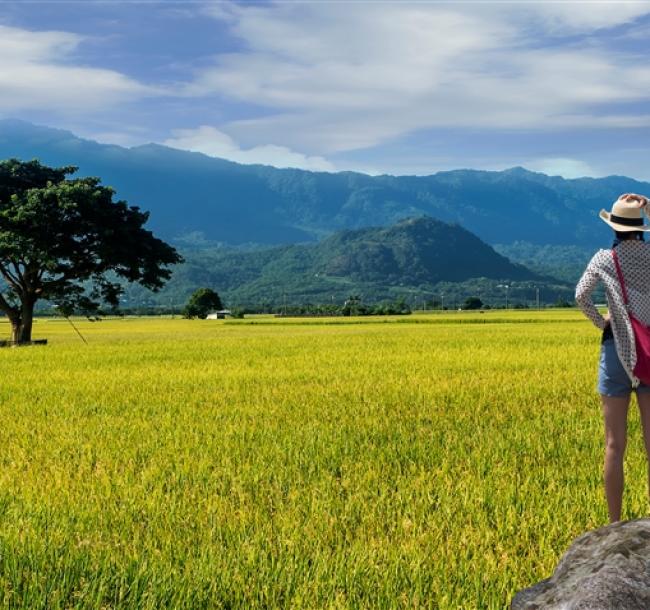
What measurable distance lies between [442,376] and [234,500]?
40.7 feet

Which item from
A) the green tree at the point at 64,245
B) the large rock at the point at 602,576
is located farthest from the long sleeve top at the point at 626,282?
the green tree at the point at 64,245

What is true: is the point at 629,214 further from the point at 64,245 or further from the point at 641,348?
the point at 64,245

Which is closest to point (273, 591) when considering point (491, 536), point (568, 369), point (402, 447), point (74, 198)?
point (491, 536)

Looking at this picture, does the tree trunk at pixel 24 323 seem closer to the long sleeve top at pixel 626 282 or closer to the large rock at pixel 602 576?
the long sleeve top at pixel 626 282

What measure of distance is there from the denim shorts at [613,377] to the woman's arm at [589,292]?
223mm

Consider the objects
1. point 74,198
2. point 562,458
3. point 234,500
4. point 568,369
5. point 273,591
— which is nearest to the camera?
point 273,591

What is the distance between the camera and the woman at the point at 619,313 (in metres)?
6.08

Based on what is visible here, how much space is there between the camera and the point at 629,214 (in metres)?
6.21

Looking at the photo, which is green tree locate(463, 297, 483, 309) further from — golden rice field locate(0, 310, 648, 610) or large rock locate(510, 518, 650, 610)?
large rock locate(510, 518, 650, 610)

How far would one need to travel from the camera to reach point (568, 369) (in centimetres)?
2150

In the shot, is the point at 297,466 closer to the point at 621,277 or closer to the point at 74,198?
the point at 621,277

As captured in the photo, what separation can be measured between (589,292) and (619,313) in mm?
333

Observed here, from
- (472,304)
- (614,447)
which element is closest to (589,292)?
(614,447)

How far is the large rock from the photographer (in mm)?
3371
